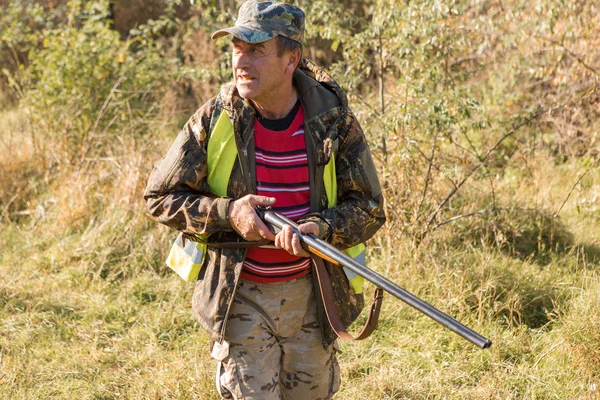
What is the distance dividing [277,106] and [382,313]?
6.88 feet

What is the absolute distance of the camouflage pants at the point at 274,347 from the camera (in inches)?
111

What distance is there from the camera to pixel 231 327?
9.27 ft

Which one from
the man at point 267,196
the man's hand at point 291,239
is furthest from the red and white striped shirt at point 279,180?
the man's hand at point 291,239

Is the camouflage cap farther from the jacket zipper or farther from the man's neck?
the jacket zipper

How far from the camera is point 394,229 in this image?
16.7 ft

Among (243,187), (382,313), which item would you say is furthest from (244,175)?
(382,313)

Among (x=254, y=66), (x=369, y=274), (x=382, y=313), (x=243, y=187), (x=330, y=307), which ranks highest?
(x=254, y=66)

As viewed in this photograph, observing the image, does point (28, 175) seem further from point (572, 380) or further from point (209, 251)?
point (572, 380)

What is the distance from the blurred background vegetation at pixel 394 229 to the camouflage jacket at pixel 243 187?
109 centimetres

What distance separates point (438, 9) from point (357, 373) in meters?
2.35

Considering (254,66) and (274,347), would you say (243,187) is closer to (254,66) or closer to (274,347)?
(254,66)

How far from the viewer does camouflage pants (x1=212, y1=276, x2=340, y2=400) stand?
2.81m

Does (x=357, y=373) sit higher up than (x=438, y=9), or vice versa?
(x=438, y=9)

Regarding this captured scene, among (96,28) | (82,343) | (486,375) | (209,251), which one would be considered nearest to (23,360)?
(82,343)
